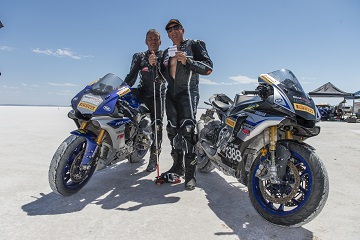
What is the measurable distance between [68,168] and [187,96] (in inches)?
76.0

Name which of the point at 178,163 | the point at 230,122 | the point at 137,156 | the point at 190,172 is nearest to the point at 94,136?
the point at 190,172

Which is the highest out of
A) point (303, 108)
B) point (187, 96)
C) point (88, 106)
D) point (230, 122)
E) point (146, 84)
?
point (146, 84)

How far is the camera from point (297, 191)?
2.38m

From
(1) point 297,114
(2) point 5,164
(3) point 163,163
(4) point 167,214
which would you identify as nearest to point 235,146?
(1) point 297,114

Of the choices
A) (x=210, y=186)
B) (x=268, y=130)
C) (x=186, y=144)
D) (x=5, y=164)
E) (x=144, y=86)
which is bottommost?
(x=210, y=186)

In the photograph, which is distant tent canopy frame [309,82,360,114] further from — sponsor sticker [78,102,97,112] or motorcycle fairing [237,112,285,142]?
sponsor sticker [78,102,97,112]

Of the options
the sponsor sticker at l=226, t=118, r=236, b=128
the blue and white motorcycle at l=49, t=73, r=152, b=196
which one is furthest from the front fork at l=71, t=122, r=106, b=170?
the sponsor sticker at l=226, t=118, r=236, b=128

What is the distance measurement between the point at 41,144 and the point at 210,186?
15.7ft

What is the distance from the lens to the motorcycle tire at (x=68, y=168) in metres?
2.88

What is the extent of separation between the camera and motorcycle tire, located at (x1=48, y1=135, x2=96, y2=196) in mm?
2881

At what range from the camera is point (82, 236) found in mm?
2207

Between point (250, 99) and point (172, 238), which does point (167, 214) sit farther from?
point (250, 99)

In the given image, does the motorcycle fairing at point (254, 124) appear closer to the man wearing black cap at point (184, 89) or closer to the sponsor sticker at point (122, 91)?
the man wearing black cap at point (184, 89)

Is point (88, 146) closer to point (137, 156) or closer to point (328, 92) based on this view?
point (137, 156)
